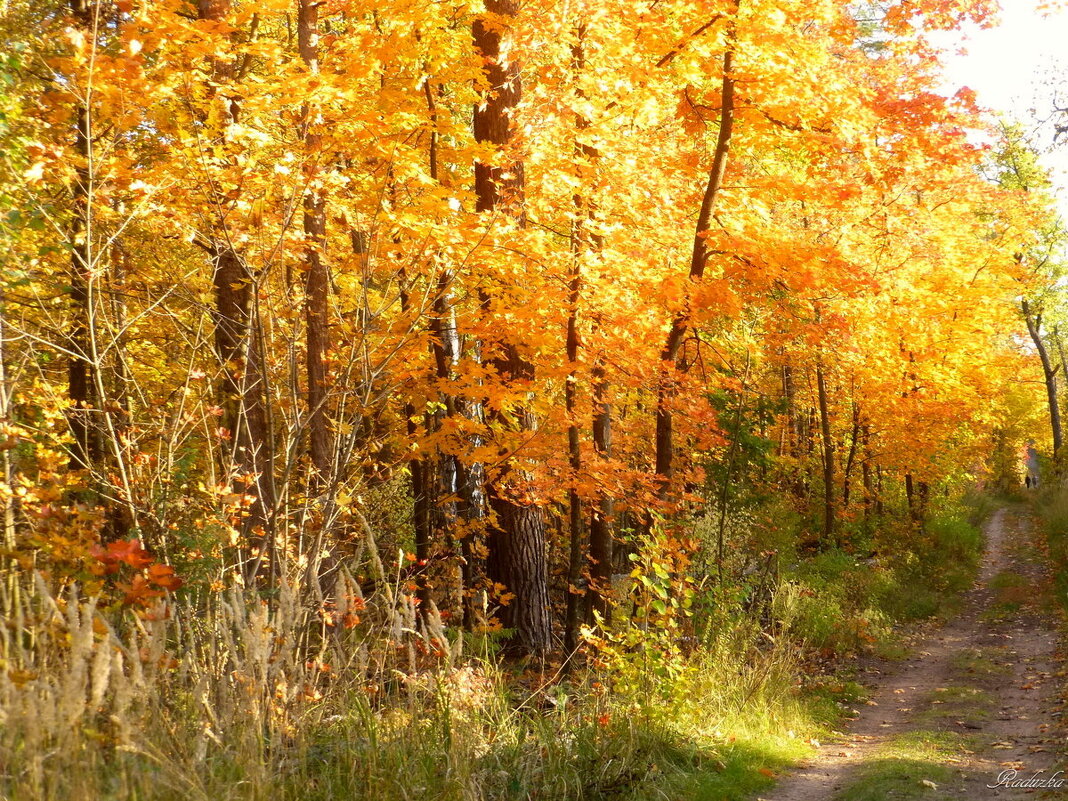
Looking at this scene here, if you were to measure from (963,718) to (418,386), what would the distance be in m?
7.19

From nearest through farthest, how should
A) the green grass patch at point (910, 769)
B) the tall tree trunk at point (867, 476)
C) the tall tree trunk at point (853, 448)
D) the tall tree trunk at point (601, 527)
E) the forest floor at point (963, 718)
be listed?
the green grass patch at point (910, 769)
the forest floor at point (963, 718)
the tall tree trunk at point (601, 527)
the tall tree trunk at point (853, 448)
the tall tree trunk at point (867, 476)

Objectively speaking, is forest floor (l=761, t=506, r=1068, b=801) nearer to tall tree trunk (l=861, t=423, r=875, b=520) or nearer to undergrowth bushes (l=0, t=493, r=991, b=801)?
undergrowth bushes (l=0, t=493, r=991, b=801)

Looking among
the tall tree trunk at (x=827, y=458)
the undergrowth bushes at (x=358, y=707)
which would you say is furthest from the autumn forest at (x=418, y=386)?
the tall tree trunk at (x=827, y=458)

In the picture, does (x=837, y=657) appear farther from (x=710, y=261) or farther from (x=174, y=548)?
(x=174, y=548)

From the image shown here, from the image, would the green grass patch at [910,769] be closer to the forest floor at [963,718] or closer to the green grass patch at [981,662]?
the forest floor at [963,718]

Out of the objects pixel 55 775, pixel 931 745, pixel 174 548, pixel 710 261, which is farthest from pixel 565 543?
pixel 55 775

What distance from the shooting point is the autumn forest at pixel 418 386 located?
4406mm

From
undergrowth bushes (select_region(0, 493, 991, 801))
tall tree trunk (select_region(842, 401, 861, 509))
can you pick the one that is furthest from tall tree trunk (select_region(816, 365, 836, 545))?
undergrowth bushes (select_region(0, 493, 991, 801))

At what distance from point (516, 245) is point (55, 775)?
6.57 metres

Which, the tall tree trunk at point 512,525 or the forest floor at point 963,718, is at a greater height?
the tall tree trunk at point 512,525

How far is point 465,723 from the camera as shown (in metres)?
4.96

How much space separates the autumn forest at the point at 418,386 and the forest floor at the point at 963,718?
57 centimetres

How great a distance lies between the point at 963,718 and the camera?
31.3ft

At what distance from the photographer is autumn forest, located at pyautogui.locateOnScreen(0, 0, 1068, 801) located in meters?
4.41
